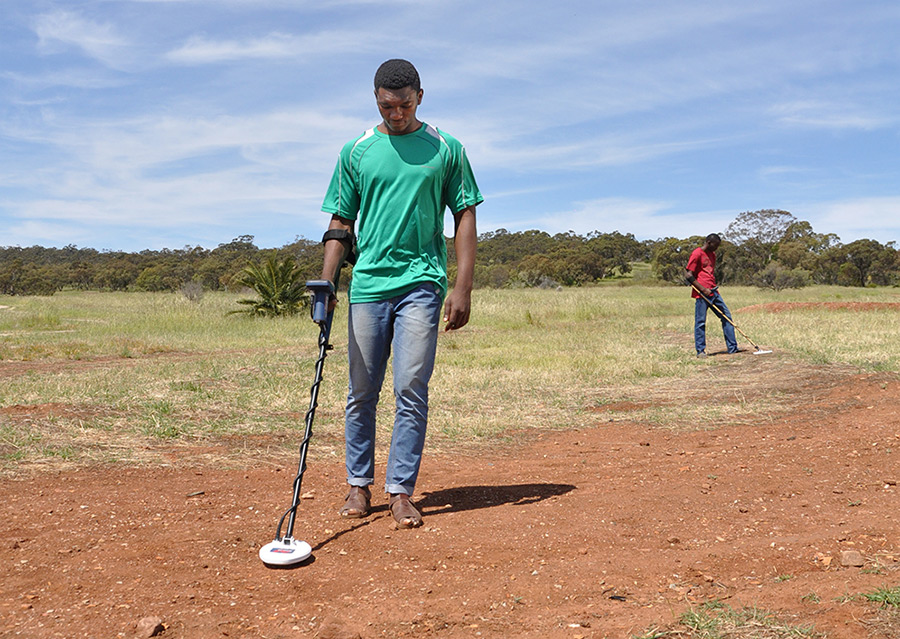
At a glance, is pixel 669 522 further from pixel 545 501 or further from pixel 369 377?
pixel 369 377

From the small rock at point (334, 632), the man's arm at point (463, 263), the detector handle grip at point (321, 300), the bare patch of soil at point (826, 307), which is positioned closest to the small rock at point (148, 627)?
the small rock at point (334, 632)

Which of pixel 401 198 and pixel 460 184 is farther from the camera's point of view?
pixel 460 184

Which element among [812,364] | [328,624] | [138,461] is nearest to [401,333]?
[328,624]

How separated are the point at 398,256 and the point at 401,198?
10.5 inches

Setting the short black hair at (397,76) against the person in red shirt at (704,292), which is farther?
the person in red shirt at (704,292)

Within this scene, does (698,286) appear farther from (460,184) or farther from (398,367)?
(398,367)

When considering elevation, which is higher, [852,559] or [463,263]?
[463,263]

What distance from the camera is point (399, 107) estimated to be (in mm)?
3713

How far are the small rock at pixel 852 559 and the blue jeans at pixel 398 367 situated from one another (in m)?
1.82

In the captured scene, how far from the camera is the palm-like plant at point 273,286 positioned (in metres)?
22.1

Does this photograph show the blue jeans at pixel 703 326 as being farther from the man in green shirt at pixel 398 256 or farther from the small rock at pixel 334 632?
the small rock at pixel 334 632

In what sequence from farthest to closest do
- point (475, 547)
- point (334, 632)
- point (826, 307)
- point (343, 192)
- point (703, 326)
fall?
point (826, 307) < point (703, 326) < point (343, 192) < point (475, 547) < point (334, 632)

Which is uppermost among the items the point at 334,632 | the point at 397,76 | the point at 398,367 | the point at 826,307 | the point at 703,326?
the point at 397,76

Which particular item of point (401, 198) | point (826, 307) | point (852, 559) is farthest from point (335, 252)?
point (826, 307)
